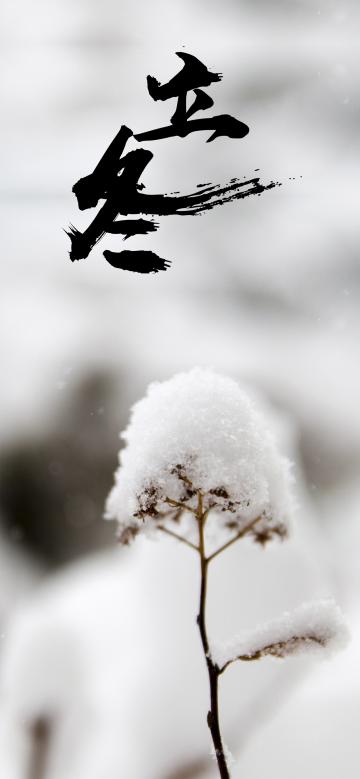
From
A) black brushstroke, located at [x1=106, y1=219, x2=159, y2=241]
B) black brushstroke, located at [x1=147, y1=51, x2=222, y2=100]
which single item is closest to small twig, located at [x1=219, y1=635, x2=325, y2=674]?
black brushstroke, located at [x1=106, y1=219, x2=159, y2=241]

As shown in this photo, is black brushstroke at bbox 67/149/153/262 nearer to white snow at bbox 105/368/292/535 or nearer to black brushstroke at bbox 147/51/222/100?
black brushstroke at bbox 147/51/222/100

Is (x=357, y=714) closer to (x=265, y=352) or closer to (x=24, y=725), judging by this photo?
(x=24, y=725)

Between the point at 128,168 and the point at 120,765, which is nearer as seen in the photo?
the point at 120,765

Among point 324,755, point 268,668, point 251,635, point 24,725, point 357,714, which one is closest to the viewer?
point 251,635

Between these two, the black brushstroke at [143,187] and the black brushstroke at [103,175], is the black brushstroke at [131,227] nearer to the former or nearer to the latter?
the black brushstroke at [143,187]

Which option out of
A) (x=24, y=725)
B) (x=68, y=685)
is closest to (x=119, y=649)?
(x=68, y=685)

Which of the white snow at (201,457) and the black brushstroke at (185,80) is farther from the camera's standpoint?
the black brushstroke at (185,80)

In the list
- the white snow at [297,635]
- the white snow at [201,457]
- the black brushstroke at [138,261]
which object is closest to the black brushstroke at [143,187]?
the black brushstroke at [138,261]
